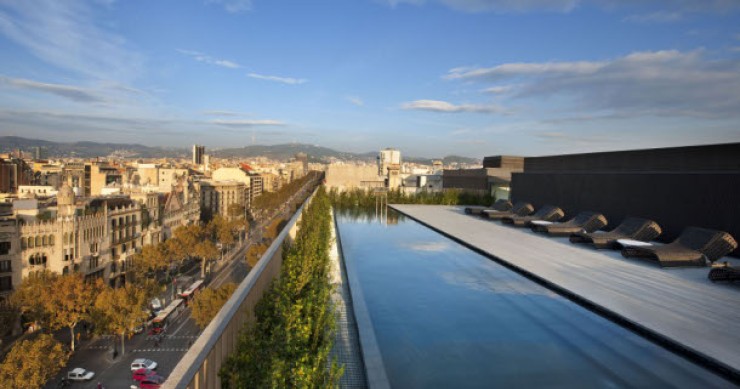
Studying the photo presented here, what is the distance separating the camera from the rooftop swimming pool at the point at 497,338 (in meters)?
3.10

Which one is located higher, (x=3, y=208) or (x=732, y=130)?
(x=732, y=130)

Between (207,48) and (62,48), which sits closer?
(207,48)

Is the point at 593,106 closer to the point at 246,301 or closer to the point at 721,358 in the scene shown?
the point at 721,358

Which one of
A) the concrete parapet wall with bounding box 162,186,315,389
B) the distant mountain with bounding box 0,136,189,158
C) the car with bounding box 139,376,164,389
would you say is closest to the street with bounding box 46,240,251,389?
the car with bounding box 139,376,164,389

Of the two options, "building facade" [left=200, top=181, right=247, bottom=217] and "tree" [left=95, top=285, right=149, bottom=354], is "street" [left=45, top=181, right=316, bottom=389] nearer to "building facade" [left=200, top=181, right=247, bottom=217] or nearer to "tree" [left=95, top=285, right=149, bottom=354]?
"tree" [left=95, top=285, right=149, bottom=354]

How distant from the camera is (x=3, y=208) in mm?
25703

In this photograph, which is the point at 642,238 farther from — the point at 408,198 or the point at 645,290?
the point at 408,198

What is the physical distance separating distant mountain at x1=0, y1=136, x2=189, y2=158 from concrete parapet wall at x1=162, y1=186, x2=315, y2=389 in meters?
139

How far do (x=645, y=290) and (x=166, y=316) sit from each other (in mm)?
23684

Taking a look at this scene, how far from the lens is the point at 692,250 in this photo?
6973mm

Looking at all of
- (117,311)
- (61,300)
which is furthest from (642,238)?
(61,300)

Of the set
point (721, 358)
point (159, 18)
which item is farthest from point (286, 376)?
point (159, 18)

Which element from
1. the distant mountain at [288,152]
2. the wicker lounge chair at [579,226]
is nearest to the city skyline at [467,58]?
the wicker lounge chair at [579,226]

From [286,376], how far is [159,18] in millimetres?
17351
